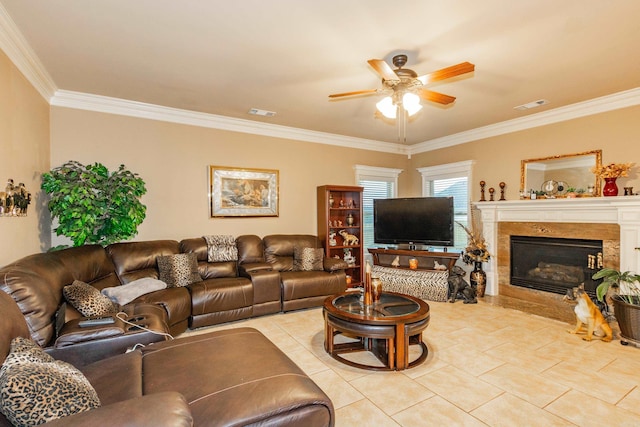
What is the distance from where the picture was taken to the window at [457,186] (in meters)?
5.76

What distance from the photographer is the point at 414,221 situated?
5707 mm

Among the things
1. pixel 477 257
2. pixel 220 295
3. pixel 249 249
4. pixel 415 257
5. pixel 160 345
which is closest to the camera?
pixel 160 345

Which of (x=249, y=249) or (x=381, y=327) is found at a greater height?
(x=249, y=249)

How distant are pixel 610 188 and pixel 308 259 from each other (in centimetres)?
391

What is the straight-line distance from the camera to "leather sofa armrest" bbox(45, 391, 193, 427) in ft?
3.41

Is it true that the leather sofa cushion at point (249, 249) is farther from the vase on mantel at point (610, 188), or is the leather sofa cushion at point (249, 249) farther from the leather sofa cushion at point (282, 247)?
the vase on mantel at point (610, 188)

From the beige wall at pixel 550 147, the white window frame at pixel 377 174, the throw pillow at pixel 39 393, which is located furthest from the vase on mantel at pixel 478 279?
the throw pillow at pixel 39 393

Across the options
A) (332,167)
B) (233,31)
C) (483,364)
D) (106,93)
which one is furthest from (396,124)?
(106,93)

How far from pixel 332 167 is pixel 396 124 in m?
1.37

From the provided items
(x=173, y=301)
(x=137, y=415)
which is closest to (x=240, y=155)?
(x=173, y=301)

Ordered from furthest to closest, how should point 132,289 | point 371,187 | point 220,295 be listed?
point 371,187 → point 220,295 → point 132,289

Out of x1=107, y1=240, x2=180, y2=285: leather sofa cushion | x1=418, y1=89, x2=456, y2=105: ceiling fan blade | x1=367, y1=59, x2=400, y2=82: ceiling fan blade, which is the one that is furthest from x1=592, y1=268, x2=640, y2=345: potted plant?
x1=107, y1=240, x2=180, y2=285: leather sofa cushion

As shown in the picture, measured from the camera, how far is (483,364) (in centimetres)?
285

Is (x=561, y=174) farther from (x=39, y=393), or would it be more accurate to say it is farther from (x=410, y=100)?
(x=39, y=393)
